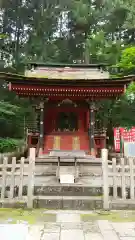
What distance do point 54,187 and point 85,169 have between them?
4.30 meters

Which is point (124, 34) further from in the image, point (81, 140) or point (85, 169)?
point (85, 169)

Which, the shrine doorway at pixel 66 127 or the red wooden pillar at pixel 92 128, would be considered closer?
the red wooden pillar at pixel 92 128

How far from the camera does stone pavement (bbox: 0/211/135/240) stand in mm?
4402

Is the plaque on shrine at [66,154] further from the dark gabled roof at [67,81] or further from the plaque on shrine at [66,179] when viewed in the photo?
the dark gabled roof at [67,81]

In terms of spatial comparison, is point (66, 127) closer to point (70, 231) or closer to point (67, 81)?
point (67, 81)

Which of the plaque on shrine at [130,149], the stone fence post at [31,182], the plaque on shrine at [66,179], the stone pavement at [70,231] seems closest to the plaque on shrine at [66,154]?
the plaque on shrine at [130,149]

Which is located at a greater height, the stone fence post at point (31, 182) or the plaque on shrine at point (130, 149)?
the plaque on shrine at point (130, 149)

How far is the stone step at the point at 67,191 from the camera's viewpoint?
298 inches

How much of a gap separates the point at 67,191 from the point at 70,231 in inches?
113

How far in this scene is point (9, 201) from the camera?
6625mm

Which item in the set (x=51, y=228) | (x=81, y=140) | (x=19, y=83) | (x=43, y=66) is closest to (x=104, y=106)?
(x=43, y=66)

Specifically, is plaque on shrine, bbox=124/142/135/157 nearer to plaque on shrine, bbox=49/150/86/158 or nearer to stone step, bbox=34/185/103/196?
plaque on shrine, bbox=49/150/86/158

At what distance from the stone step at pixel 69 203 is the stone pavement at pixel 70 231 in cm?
117

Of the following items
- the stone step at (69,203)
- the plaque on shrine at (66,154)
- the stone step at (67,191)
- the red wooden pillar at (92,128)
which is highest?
the red wooden pillar at (92,128)
